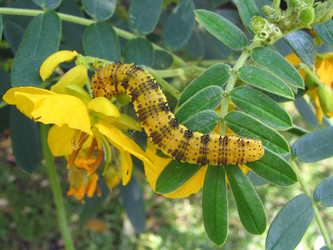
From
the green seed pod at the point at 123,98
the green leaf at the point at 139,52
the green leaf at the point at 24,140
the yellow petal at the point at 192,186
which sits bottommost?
the green leaf at the point at 24,140

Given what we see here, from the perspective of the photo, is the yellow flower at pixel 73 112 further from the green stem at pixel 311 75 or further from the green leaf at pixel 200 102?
the green stem at pixel 311 75

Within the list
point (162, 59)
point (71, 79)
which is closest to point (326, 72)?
point (162, 59)

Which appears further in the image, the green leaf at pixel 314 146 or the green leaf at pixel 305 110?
the green leaf at pixel 305 110

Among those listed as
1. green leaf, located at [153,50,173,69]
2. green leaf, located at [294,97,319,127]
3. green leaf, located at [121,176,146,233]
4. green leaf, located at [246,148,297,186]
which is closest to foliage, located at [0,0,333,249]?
green leaf, located at [246,148,297,186]

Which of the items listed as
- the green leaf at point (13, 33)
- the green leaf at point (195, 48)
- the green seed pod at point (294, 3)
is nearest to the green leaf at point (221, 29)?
the green seed pod at point (294, 3)

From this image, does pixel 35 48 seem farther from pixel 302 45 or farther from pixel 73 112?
pixel 302 45

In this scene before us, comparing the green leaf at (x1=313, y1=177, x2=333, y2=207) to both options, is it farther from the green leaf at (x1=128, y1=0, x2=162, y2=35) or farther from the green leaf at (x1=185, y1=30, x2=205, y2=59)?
the green leaf at (x1=185, y1=30, x2=205, y2=59)
